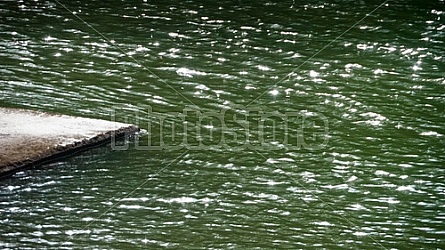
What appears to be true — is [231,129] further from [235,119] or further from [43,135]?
[43,135]

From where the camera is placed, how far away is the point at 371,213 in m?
3.73

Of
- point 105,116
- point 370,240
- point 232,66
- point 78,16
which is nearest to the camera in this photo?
point 370,240

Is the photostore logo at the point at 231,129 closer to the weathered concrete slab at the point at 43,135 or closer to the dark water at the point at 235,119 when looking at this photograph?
the dark water at the point at 235,119

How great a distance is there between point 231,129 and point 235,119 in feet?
0.50

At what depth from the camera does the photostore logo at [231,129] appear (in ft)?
14.7

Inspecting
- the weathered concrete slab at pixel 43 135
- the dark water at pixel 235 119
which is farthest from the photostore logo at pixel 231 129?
the weathered concrete slab at pixel 43 135

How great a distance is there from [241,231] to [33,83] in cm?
239

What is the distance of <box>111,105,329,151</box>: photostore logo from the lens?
14.7 feet

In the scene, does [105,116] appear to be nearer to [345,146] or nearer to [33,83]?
[33,83]

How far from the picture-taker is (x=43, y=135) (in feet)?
14.2

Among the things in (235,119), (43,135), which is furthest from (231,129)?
(43,135)

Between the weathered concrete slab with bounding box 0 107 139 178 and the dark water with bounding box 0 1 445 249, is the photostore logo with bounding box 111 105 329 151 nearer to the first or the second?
the dark water with bounding box 0 1 445 249

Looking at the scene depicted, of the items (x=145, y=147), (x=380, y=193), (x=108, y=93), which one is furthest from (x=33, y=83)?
(x=380, y=193)

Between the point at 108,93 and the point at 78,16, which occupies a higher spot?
the point at 78,16
